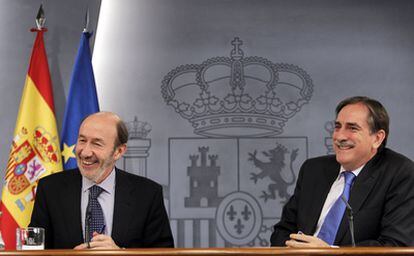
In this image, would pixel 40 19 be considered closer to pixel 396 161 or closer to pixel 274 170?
pixel 274 170

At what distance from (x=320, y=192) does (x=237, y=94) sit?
1.84 m

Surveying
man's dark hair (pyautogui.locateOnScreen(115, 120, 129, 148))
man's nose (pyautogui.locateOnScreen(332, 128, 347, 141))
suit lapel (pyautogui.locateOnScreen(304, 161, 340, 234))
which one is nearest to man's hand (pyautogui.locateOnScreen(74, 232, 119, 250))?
man's dark hair (pyautogui.locateOnScreen(115, 120, 129, 148))

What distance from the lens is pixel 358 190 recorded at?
11.5 ft

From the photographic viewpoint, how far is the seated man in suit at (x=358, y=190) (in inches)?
134

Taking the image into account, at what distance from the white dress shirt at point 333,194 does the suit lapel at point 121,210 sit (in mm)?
921

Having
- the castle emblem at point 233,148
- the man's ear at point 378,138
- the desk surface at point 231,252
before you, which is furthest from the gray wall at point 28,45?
the desk surface at point 231,252

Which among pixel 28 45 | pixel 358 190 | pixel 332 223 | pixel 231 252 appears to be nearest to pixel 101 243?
pixel 231 252

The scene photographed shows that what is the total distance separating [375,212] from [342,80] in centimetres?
208

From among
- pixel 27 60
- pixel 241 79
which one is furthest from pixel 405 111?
pixel 27 60

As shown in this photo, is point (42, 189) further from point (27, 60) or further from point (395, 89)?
point (395, 89)

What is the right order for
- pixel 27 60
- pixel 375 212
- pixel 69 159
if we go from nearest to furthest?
pixel 375 212
pixel 69 159
pixel 27 60

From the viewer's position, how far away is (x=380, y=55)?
541 centimetres

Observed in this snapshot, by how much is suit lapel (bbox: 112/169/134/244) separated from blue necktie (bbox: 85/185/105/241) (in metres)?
0.07

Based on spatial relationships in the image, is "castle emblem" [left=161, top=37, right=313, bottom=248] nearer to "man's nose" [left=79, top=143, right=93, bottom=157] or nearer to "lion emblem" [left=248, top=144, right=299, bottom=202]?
"lion emblem" [left=248, top=144, right=299, bottom=202]
